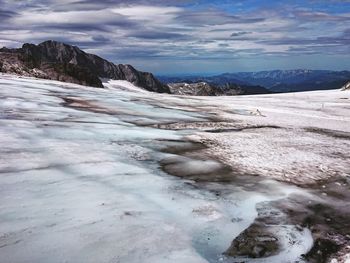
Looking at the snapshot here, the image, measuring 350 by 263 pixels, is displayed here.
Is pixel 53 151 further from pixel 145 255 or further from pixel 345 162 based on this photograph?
pixel 345 162

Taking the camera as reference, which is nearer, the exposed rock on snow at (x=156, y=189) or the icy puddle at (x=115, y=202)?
the icy puddle at (x=115, y=202)

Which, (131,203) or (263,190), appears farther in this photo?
(263,190)

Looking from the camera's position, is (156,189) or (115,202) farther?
(156,189)

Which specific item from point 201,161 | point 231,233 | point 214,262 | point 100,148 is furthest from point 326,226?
point 100,148

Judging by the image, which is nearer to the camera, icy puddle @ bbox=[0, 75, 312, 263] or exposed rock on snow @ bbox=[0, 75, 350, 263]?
icy puddle @ bbox=[0, 75, 312, 263]

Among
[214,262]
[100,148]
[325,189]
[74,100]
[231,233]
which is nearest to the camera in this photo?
[214,262]

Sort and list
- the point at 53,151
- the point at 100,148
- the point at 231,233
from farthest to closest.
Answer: the point at 100,148
the point at 53,151
the point at 231,233

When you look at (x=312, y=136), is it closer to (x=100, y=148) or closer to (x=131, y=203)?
(x=100, y=148)
